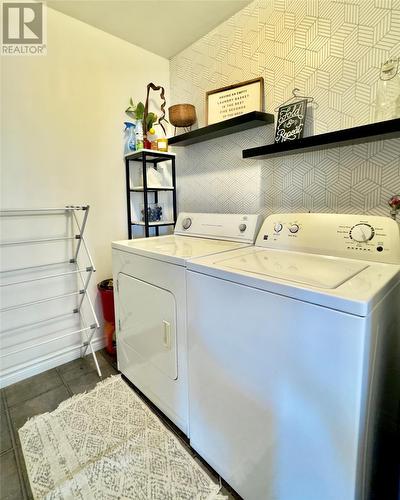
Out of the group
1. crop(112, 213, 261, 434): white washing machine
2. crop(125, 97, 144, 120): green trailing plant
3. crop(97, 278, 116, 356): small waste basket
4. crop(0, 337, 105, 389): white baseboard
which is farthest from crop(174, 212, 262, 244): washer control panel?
crop(0, 337, 105, 389): white baseboard

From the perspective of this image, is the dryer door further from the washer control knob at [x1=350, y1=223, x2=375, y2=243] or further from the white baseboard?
the washer control knob at [x1=350, y1=223, x2=375, y2=243]

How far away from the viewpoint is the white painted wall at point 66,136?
1.71m

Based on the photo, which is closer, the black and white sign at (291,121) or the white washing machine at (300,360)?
the white washing machine at (300,360)

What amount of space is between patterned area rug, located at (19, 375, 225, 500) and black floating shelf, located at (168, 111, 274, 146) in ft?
5.78

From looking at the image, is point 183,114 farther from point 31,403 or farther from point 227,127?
point 31,403

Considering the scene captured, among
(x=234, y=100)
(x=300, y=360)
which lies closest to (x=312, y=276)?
(x=300, y=360)

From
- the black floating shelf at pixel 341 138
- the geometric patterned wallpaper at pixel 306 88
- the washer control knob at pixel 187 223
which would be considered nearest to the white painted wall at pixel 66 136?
the washer control knob at pixel 187 223

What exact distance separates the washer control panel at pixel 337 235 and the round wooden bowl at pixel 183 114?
42.5 inches

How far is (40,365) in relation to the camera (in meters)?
1.93

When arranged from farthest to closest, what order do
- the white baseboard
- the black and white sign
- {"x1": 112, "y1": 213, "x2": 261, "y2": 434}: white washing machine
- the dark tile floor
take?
the white baseboard → the black and white sign → {"x1": 112, "y1": 213, "x2": 261, "y2": 434}: white washing machine → the dark tile floor

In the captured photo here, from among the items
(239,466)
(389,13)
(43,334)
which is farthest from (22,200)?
Result: (389,13)

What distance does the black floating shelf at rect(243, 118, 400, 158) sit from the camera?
3.51 ft

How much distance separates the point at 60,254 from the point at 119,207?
0.58 meters

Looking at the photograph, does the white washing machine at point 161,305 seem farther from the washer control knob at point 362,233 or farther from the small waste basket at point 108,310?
the washer control knob at point 362,233
